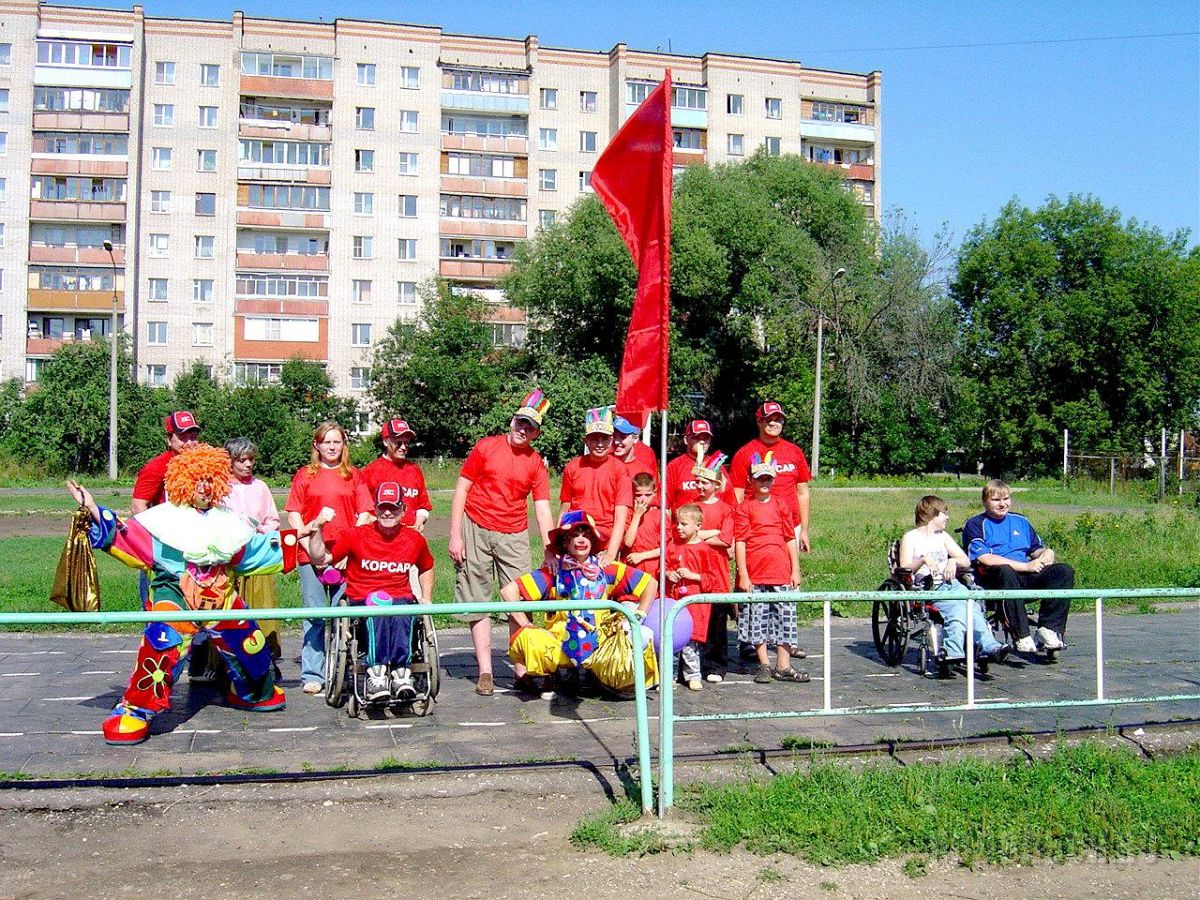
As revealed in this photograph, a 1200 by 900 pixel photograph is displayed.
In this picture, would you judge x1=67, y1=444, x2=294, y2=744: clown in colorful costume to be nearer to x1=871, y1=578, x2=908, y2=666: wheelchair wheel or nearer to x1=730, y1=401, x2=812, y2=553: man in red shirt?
x1=730, y1=401, x2=812, y2=553: man in red shirt

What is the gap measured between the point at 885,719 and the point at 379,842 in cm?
351

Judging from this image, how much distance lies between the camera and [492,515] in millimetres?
8422

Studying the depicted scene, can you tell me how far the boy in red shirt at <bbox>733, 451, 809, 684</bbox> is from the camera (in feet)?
29.0

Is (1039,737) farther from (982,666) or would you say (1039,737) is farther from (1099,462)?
(1099,462)

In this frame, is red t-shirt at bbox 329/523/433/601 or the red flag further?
red t-shirt at bbox 329/523/433/601

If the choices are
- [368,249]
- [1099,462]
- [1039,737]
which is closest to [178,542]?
[1039,737]

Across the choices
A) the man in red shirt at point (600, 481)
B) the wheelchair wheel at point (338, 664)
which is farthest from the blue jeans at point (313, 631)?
the man in red shirt at point (600, 481)

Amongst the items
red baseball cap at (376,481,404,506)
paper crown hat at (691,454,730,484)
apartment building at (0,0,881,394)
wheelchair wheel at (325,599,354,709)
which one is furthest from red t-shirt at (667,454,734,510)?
apartment building at (0,0,881,394)

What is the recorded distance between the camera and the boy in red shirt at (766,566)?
29.0 feet

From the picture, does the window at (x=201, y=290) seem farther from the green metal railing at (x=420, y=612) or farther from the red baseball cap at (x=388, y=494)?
the green metal railing at (x=420, y=612)

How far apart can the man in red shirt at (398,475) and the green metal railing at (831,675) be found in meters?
3.00

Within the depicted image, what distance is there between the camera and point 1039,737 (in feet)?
22.7

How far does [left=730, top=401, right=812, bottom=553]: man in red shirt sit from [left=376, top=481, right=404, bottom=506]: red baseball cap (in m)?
3.03

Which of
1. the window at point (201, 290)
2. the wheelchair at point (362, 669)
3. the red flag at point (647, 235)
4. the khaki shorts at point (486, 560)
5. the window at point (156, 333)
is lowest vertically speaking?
the wheelchair at point (362, 669)
